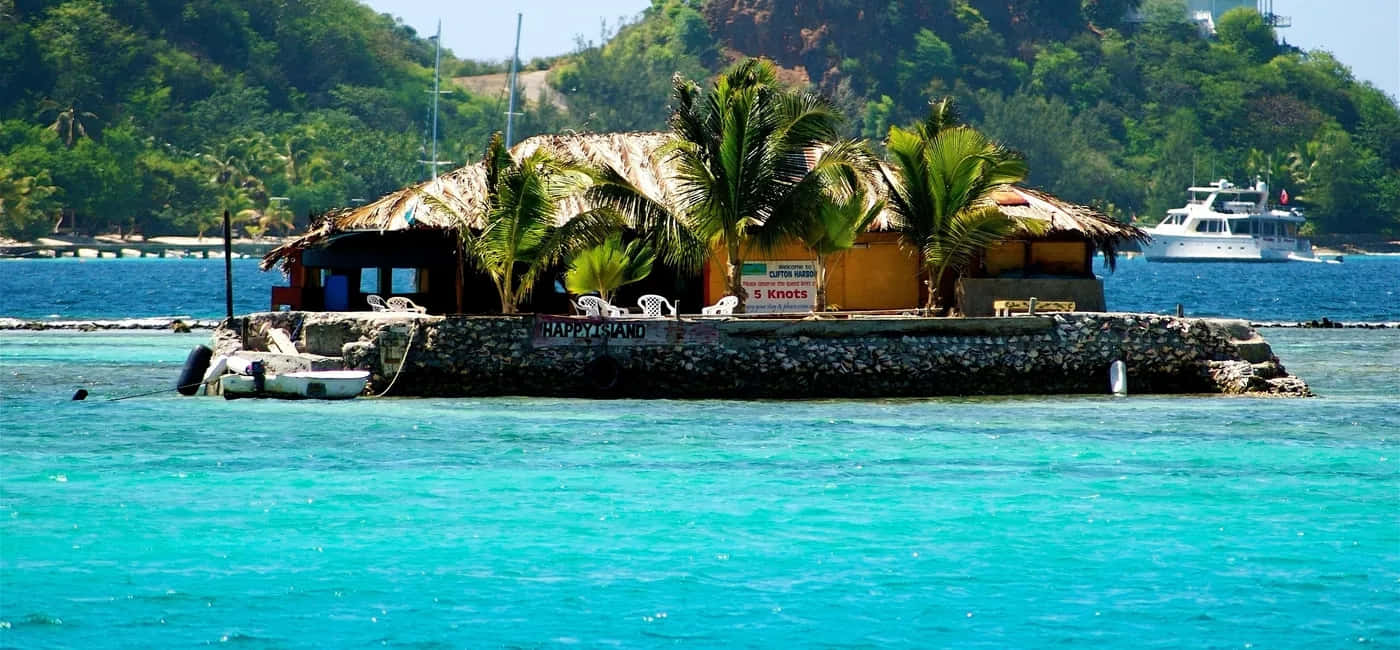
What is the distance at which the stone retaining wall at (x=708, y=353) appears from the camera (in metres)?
25.0

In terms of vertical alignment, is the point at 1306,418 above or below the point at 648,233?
below

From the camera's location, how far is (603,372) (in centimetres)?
2517

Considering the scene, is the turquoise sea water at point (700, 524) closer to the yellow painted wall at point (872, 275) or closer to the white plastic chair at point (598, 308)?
the white plastic chair at point (598, 308)

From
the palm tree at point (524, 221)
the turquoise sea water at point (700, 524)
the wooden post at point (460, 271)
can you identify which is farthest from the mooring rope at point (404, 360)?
the wooden post at point (460, 271)

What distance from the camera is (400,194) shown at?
94.8ft

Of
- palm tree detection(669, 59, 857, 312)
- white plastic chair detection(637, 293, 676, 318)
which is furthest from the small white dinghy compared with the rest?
palm tree detection(669, 59, 857, 312)

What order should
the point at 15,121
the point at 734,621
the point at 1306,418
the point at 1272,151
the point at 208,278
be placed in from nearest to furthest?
the point at 734,621 → the point at 1306,418 → the point at 208,278 → the point at 15,121 → the point at 1272,151

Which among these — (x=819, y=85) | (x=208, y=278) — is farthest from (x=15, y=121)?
(x=819, y=85)

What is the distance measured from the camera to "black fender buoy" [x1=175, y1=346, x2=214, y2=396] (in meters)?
26.7

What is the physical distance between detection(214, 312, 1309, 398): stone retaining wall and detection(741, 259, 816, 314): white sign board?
146 inches

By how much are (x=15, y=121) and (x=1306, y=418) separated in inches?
5118

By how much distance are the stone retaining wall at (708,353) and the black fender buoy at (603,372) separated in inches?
0.5

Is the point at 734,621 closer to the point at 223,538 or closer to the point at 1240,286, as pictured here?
the point at 223,538

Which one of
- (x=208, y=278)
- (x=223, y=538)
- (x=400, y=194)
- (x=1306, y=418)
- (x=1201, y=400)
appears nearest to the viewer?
(x=223, y=538)
